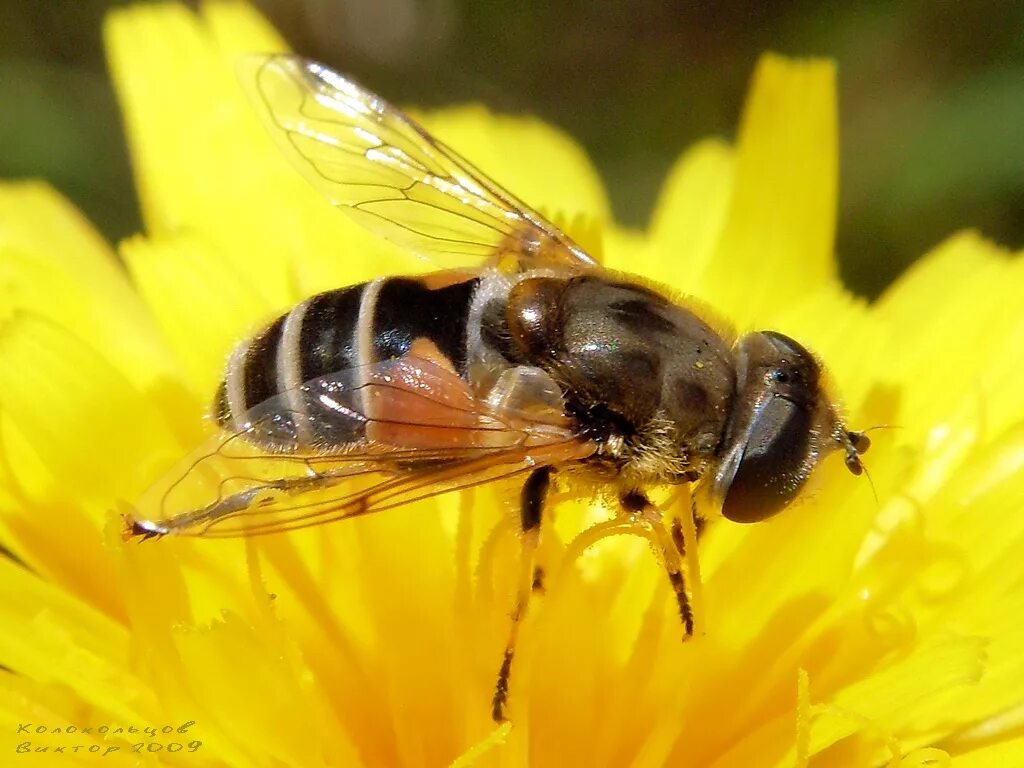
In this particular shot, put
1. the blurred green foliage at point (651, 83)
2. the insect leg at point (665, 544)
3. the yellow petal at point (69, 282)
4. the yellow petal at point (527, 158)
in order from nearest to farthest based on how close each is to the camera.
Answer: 1. the insect leg at point (665, 544)
2. the yellow petal at point (69, 282)
3. the yellow petal at point (527, 158)
4. the blurred green foliage at point (651, 83)

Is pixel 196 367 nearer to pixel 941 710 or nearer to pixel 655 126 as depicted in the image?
pixel 941 710

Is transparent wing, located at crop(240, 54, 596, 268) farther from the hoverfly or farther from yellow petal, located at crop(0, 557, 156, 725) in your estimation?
yellow petal, located at crop(0, 557, 156, 725)

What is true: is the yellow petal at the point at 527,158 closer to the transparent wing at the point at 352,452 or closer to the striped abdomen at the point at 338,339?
the striped abdomen at the point at 338,339

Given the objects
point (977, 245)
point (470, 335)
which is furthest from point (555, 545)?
point (977, 245)

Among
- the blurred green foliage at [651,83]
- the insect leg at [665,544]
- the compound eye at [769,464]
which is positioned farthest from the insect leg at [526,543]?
the blurred green foliage at [651,83]

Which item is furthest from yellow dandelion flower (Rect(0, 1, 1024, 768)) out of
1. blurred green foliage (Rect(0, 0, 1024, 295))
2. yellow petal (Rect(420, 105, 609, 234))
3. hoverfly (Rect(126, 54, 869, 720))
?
blurred green foliage (Rect(0, 0, 1024, 295))

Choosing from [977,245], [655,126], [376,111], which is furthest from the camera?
[655,126]
